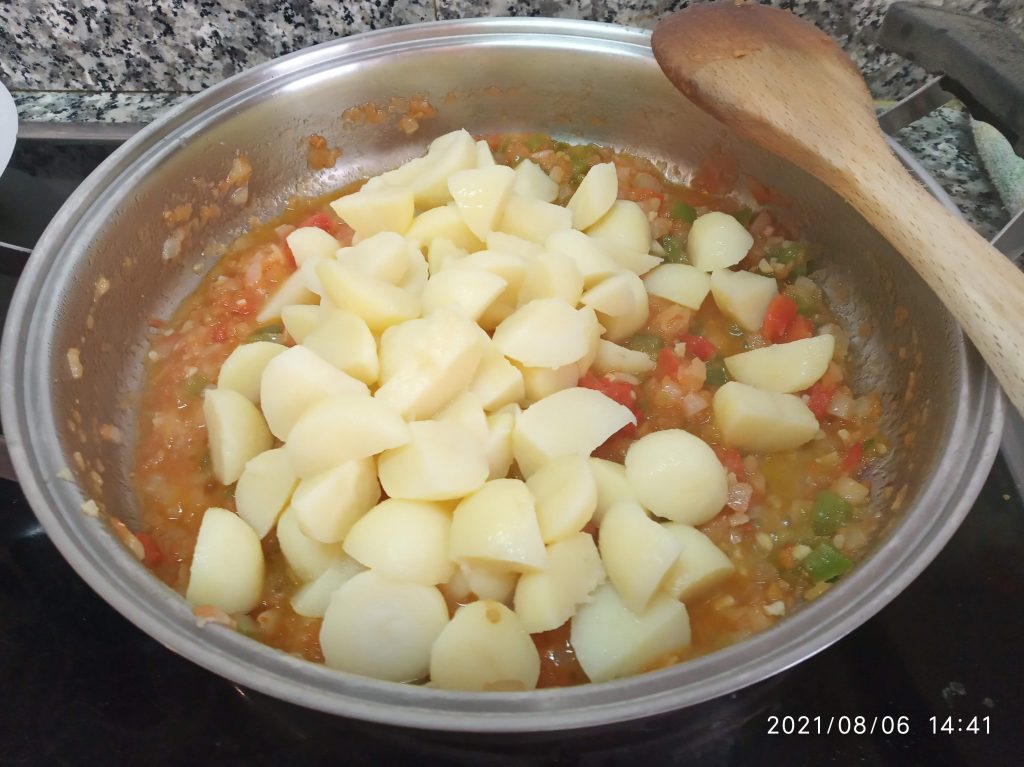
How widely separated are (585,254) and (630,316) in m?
0.16

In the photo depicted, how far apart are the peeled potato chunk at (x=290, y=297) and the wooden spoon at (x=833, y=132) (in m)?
0.88

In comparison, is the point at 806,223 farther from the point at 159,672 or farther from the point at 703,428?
the point at 159,672

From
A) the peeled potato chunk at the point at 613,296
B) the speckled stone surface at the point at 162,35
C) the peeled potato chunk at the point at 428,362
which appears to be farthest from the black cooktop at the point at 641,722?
the speckled stone surface at the point at 162,35

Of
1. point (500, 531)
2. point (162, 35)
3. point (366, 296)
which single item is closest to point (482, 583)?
point (500, 531)

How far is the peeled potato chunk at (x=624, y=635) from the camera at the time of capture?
1124 mm

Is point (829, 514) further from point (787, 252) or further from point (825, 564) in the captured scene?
point (787, 252)

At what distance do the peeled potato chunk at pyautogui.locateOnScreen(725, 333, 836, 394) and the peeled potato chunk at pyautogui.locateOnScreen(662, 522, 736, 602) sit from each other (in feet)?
1.37

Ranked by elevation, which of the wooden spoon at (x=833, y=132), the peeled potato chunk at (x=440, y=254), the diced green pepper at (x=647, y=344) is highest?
the wooden spoon at (x=833, y=132)

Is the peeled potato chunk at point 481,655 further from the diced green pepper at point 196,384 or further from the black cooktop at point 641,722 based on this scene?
the diced green pepper at point 196,384

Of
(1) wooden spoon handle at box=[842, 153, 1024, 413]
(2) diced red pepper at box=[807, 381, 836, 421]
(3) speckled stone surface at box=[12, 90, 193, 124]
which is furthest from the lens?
(3) speckled stone surface at box=[12, 90, 193, 124]

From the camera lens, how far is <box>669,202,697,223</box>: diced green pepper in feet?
6.04

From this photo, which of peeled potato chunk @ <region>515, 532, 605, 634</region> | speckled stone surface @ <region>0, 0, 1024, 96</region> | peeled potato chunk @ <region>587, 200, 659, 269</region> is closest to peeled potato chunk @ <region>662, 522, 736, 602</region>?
peeled potato chunk @ <region>515, 532, 605, 634</region>

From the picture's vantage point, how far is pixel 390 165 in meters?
2.03

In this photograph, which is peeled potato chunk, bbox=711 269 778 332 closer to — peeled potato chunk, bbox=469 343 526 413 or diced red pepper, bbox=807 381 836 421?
diced red pepper, bbox=807 381 836 421
